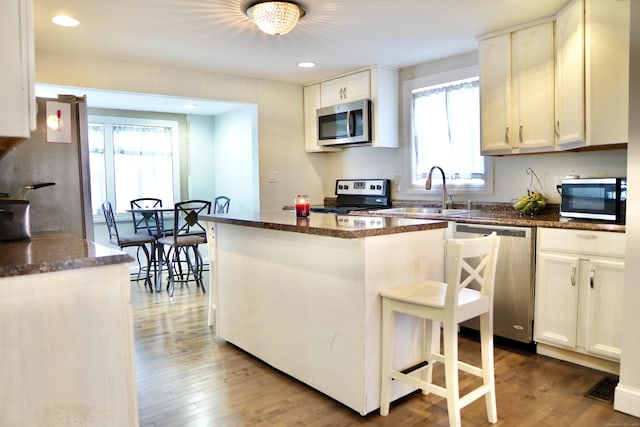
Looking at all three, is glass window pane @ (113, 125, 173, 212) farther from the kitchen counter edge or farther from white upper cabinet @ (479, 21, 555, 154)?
white upper cabinet @ (479, 21, 555, 154)

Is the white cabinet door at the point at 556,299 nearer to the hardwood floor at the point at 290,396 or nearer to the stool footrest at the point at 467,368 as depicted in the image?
the hardwood floor at the point at 290,396

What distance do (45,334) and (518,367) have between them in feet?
8.00

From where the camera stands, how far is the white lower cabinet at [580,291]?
240 cm

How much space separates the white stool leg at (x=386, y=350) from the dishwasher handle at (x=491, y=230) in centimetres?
125

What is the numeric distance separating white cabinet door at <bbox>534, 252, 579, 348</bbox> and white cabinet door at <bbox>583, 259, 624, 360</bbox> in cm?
8

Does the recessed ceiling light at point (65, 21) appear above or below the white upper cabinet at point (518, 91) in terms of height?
above

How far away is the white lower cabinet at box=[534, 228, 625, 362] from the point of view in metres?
2.40

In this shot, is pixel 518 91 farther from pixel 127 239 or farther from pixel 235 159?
pixel 127 239

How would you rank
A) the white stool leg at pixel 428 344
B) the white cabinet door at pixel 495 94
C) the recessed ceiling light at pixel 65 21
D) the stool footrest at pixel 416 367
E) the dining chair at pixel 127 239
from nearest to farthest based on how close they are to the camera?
the stool footrest at pixel 416 367, the white stool leg at pixel 428 344, the recessed ceiling light at pixel 65 21, the white cabinet door at pixel 495 94, the dining chair at pixel 127 239

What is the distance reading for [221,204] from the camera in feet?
20.1

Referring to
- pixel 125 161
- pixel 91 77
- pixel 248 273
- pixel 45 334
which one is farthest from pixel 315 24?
pixel 125 161

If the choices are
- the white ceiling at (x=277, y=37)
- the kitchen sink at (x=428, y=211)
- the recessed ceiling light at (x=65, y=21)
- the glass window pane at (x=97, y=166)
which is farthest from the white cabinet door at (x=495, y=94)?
the glass window pane at (x=97, y=166)

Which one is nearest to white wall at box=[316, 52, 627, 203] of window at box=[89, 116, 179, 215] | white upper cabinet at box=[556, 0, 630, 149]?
white upper cabinet at box=[556, 0, 630, 149]

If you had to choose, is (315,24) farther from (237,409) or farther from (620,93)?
(237,409)
